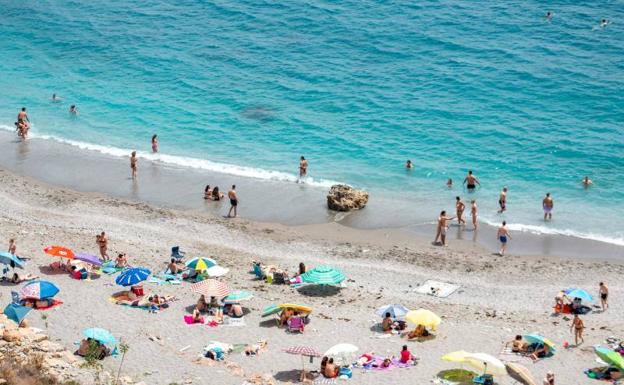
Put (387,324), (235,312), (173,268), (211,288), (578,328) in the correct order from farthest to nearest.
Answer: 1. (173,268)
2. (211,288)
3. (235,312)
4. (387,324)
5. (578,328)

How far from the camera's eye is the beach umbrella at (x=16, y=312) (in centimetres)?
2378

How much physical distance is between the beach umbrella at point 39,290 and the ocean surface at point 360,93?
558 inches

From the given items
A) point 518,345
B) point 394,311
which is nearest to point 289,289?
point 394,311

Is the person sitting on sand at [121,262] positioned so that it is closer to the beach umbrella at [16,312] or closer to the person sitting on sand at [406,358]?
the beach umbrella at [16,312]

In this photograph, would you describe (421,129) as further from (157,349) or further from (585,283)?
(157,349)

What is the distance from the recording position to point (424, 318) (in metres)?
25.0

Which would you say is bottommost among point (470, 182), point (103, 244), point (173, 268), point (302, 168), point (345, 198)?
point (173, 268)

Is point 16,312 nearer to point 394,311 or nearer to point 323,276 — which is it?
point 323,276

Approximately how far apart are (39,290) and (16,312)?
1.57 m

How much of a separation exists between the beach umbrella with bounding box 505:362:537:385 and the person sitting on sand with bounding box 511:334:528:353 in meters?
1.53

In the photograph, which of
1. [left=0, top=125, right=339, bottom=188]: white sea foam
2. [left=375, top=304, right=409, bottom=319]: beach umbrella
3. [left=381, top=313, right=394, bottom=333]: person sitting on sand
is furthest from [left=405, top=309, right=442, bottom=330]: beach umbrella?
[left=0, top=125, right=339, bottom=188]: white sea foam

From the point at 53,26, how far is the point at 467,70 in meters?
28.9

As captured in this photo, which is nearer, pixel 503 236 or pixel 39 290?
pixel 39 290

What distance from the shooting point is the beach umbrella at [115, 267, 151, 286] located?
27109mm
